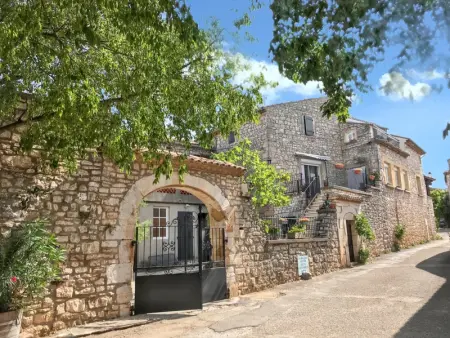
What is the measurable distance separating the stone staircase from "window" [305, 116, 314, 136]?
171 inches

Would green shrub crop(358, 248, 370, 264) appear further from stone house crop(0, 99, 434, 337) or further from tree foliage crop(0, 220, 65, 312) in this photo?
tree foliage crop(0, 220, 65, 312)

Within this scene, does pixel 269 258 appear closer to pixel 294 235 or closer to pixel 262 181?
pixel 294 235

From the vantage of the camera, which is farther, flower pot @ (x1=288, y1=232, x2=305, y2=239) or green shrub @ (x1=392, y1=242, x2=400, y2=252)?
green shrub @ (x1=392, y1=242, x2=400, y2=252)

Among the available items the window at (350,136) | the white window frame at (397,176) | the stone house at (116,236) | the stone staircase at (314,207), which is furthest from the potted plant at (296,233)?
the white window frame at (397,176)

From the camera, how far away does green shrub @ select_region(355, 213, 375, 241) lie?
43.2 ft

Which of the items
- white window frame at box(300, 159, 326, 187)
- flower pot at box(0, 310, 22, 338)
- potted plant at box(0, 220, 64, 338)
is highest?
white window frame at box(300, 159, 326, 187)

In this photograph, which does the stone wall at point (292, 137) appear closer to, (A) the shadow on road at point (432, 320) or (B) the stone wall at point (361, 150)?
(B) the stone wall at point (361, 150)

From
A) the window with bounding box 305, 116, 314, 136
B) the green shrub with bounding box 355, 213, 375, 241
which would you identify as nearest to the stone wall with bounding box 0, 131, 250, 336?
the green shrub with bounding box 355, 213, 375, 241

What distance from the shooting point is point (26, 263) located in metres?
4.68

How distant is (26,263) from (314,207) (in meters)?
11.0

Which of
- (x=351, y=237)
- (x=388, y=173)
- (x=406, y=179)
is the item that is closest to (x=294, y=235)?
(x=351, y=237)

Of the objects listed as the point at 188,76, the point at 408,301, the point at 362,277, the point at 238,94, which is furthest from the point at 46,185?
the point at 362,277

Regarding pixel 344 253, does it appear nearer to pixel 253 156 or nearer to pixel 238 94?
pixel 253 156

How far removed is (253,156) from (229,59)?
853cm
